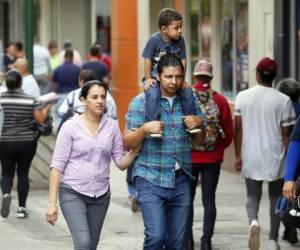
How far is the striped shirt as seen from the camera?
12.9m

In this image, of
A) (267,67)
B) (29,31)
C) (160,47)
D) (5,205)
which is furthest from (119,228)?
(29,31)

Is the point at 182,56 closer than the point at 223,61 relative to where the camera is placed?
Yes

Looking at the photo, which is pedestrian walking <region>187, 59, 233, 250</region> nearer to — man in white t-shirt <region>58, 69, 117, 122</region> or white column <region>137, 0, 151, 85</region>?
man in white t-shirt <region>58, 69, 117, 122</region>

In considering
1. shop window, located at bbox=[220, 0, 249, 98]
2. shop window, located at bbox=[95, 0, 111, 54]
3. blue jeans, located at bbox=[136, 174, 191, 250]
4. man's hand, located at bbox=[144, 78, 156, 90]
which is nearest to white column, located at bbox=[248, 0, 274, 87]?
shop window, located at bbox=[220, 0, 249, 98]

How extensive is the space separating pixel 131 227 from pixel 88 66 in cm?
910

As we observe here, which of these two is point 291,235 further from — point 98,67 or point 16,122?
point 98,67

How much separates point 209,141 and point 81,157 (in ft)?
7.28

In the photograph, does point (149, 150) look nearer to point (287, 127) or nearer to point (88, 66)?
point (287, 127)

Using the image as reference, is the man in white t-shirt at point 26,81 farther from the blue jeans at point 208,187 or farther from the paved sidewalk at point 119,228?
the blue jeans at point 208,187

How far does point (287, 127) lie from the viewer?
413 inches

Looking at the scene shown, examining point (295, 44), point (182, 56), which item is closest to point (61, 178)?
point (182, 56)

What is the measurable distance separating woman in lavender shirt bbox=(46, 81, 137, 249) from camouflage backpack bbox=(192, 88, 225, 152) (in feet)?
6.55

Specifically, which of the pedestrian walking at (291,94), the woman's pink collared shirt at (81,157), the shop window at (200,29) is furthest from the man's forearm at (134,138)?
the shop window at (200,29)

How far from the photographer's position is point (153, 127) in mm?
7926
